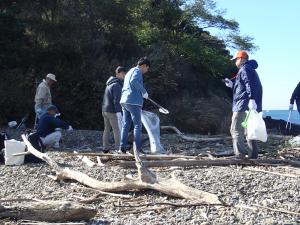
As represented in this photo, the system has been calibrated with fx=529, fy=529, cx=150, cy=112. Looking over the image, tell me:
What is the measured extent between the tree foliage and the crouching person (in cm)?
797

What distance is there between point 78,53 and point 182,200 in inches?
652

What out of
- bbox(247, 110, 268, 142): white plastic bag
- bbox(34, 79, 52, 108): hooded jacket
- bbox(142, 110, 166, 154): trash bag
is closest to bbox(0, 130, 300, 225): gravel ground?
bbox(247, 110, 268, 142): white plastic bag

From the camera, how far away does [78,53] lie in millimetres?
22203

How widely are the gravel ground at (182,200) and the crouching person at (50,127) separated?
1.44 m

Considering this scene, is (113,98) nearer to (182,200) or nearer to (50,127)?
(50,127)

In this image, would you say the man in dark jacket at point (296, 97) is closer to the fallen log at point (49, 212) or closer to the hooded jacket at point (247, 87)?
the hooded jacket at point (247, 87)

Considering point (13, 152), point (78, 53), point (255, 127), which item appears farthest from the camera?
point (78, 53)

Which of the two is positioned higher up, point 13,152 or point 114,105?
point 114,105

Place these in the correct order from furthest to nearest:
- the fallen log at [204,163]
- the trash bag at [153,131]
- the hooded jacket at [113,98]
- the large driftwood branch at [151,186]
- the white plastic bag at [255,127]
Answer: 1. the hooded jacket at [113,98]
2. the trash bag at [153,131]
3. the white plastic bag at [255,127]
4. the fallen log at [204,163]
5. the large driftwood branch at [151,186]

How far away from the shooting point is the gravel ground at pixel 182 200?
5.63 m

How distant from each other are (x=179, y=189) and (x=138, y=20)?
22.1 m

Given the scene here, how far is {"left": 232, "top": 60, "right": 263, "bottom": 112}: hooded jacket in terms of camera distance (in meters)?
9.29

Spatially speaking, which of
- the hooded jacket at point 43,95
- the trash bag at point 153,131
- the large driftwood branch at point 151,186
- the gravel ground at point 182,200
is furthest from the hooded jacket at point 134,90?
the hooded jacket at point 43,95

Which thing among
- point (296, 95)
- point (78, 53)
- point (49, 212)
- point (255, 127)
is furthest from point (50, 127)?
point (78, 53)
